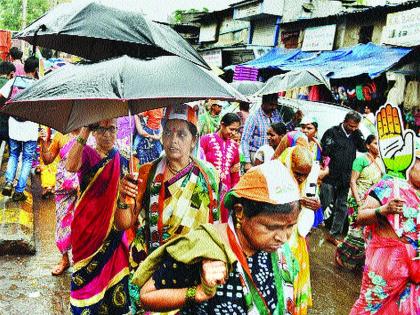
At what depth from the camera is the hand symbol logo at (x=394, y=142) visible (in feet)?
10.9

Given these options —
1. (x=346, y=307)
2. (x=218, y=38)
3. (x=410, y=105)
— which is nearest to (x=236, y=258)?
(x=346, y=307)

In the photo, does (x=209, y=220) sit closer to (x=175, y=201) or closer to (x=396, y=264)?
(x=175, y=201)

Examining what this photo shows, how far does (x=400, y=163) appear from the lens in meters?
3.39

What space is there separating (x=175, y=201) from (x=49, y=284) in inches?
105

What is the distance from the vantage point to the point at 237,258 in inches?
77.3

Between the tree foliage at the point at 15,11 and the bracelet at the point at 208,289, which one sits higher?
the tree foliage at the point at 15,11

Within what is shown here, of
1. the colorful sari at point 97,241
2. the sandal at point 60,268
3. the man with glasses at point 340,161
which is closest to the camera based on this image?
the colorful sari at point 97,241

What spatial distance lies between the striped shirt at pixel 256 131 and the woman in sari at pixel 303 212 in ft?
9.41

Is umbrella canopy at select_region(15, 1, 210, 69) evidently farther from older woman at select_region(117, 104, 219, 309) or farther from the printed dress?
the printed dress

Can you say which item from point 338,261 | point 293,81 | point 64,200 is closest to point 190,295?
point 64,200

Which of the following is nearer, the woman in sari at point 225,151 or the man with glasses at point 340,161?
the woman in sari at point 225,151

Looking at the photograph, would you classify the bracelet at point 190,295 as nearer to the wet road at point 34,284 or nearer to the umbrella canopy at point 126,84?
the umbrella canopy at point 126,84

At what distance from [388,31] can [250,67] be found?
24.4 ft

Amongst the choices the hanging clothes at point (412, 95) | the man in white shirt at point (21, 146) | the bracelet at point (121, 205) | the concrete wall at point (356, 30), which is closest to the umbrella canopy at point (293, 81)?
the hanging clothes at point (412, 95)
